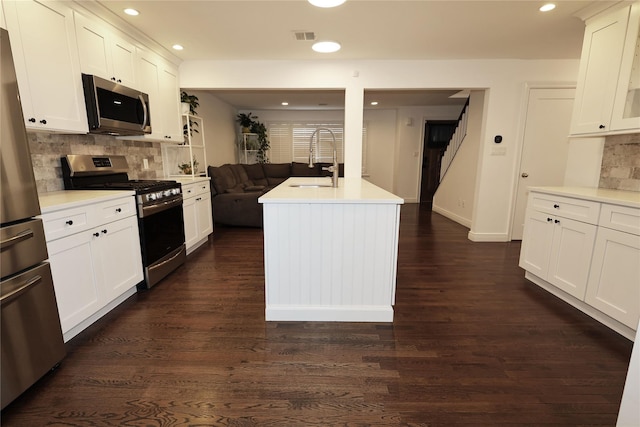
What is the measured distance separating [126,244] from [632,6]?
433 cm

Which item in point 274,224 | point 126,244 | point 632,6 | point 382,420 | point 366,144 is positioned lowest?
point 382,420

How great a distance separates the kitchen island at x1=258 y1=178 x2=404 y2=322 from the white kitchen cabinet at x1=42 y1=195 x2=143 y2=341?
115 centimetres

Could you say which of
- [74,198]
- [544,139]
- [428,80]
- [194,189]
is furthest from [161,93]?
[544,139]

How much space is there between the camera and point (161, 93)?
343 centimetres

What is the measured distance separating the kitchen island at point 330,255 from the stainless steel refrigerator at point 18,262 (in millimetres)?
1151

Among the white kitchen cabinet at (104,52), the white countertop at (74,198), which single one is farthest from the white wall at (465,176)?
the white countertop at (74,198)

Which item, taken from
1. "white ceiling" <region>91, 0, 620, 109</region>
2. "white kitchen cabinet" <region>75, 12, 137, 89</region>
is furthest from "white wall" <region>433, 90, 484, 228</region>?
"white kitchen cabinet" <region>75, 12, 137, 89</region>

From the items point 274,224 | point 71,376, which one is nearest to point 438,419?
point 274,224

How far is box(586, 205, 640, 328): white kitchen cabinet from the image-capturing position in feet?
5.98

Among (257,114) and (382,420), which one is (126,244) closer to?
(382,420)

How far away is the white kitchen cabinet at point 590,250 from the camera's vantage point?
73.3 inches

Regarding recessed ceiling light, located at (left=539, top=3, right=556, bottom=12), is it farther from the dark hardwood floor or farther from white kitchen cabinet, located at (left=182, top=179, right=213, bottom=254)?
white kitchen cabinet, located at (left=182, top=179, right=213, bottom=254)

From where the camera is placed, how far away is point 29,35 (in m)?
1.87

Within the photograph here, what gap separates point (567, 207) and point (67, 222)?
353 centimetres
